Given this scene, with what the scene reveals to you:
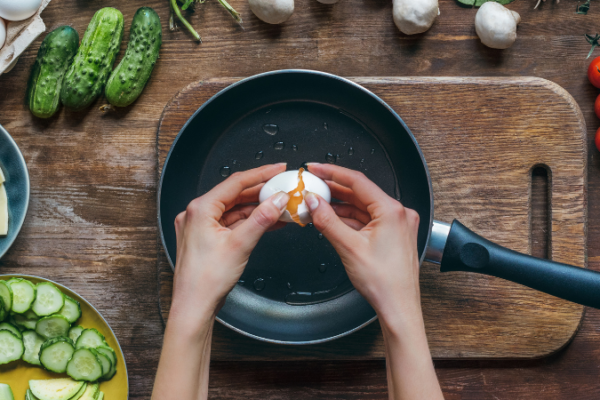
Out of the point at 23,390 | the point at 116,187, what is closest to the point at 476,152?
the point at 116,187

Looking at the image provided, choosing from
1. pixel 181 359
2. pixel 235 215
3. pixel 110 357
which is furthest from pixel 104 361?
pixel 235 215

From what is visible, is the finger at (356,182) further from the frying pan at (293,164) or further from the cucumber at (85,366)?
the cucumber at (85,366)

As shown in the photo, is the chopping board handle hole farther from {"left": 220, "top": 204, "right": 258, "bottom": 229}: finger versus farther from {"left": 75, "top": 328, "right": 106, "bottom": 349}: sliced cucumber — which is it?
{"left": 75, "top": 328, "right": 106, "bottom": 349}: sliced cucumber

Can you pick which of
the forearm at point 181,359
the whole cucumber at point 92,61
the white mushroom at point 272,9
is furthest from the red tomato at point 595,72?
the whole cucumber at point 92,61

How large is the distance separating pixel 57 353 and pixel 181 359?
1.52ft

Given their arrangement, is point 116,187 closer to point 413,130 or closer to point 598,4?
point 413,130

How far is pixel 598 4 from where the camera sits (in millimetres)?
1062

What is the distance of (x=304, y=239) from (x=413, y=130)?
1.28 feet

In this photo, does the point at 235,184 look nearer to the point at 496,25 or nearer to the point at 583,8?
the point at 496,25

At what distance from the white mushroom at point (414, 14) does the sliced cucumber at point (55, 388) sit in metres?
1.21

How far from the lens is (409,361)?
730 millimetres

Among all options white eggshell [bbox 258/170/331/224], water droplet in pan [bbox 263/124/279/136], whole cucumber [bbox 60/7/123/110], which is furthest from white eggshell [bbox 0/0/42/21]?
white eggshell [bbox 258/170/331/224]

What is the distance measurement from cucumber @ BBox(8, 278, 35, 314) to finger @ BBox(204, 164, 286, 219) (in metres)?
0.55

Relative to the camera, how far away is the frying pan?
1.01 meters
